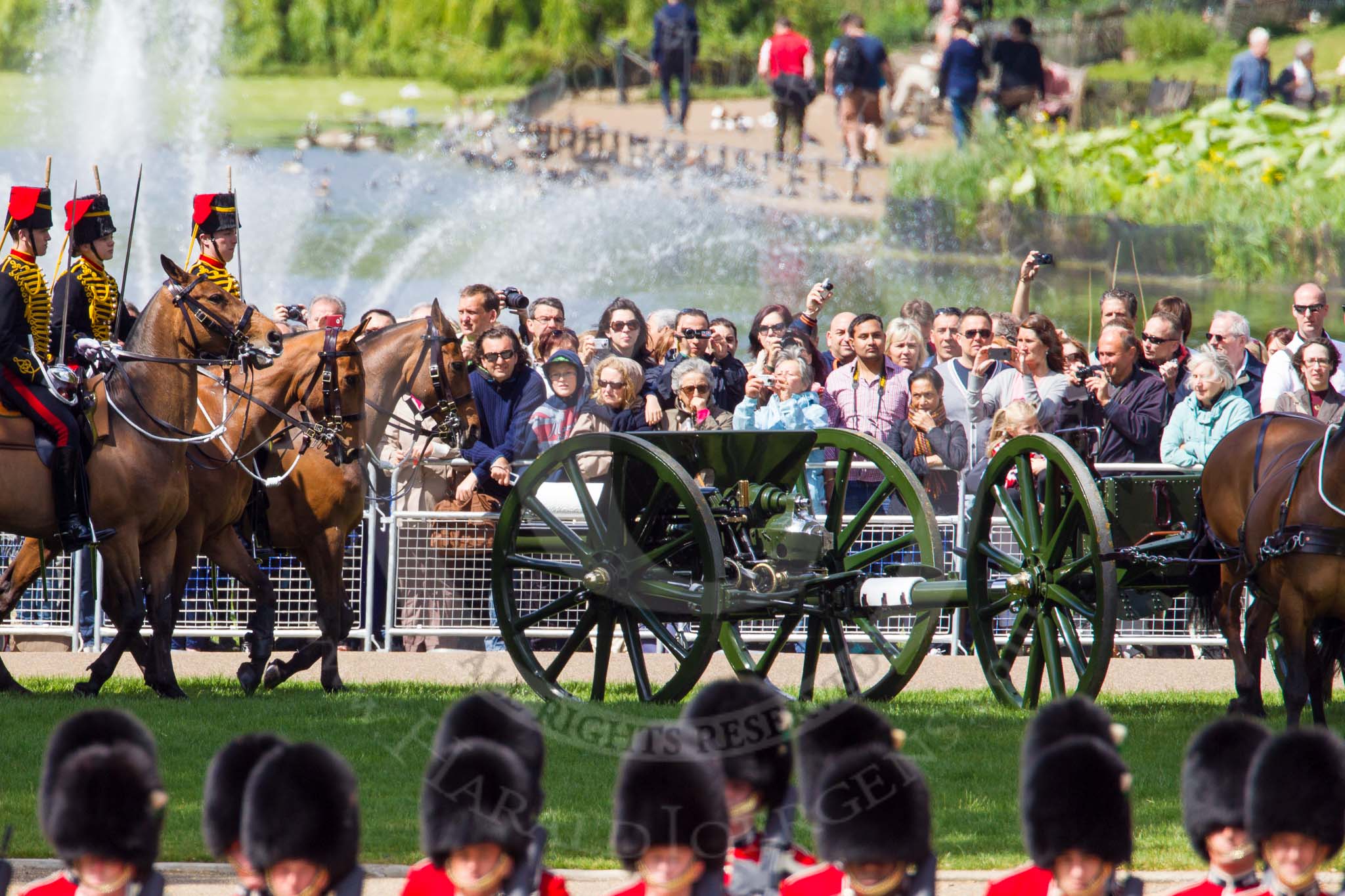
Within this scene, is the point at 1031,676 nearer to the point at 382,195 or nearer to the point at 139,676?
the point at 139,676

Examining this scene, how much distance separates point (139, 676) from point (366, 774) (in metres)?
3.43

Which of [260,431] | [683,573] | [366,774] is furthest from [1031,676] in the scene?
[260,431]

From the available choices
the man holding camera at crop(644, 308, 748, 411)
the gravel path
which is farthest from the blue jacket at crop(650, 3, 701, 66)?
the gravel path

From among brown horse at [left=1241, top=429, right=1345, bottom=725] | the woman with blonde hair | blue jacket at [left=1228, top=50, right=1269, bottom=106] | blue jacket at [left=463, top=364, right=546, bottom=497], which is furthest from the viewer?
blue jacket at [left=1228, top=50, right=1269, bottom=106]

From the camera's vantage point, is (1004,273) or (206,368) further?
(1004,273)

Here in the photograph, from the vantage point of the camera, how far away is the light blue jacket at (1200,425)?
34.8ft

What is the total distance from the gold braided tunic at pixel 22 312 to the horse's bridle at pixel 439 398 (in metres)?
1.68

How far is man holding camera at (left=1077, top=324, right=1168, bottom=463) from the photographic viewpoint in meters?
11.1

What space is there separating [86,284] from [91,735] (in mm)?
5736

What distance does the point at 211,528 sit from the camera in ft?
34.1

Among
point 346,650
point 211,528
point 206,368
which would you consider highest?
point 206,368

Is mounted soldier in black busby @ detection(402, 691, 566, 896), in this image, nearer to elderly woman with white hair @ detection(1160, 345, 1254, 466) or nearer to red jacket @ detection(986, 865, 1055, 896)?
red jacket @ detection(986, 865, 1055, 896)

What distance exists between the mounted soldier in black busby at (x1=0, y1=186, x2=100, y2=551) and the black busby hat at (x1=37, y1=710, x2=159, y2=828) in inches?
196

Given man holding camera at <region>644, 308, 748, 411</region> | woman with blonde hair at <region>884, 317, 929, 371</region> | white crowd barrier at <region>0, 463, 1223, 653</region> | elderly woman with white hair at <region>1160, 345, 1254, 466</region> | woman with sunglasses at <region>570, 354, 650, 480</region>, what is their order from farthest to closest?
woman with blonde hair at <region>884, 317, 929, 371</region> < man holding camera at <region>644, 308, 748, 411</region> < white crowd barrier at <region>0, 463, 1223, 653</region> < woman with sunglasses at <region>570, 354, 650, 480</region> < elderly woman with white hair at <region>1160, 345, 1254, 466</region>
